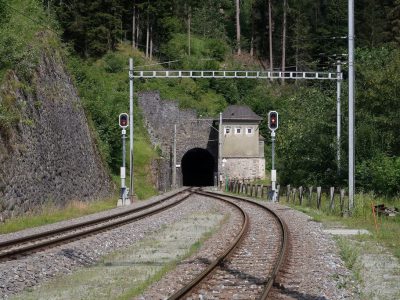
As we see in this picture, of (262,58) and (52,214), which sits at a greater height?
(262,58)

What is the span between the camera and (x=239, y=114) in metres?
72.6

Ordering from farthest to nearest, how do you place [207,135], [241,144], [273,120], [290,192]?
1. [241,144]
2. [207,135]
3. [290,192]
4. [273,120]

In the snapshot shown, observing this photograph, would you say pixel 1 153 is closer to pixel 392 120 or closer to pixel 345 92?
pixel 392 120

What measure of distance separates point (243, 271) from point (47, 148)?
53.6ft

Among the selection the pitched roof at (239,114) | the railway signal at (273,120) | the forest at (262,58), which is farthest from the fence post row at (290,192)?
the pitched roof at (239,114)

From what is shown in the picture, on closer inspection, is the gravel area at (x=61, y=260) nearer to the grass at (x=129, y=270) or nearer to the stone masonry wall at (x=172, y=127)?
the grass at (x=129, y=270)

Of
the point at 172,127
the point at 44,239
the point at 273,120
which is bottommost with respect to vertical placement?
the point at 44,239

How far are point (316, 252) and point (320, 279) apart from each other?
3300mm

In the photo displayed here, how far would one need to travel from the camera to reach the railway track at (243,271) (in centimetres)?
879

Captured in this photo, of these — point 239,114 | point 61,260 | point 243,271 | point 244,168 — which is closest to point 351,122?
point 243,271

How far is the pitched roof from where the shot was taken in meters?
71.9

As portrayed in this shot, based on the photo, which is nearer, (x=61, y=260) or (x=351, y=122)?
(x=61, y=260)

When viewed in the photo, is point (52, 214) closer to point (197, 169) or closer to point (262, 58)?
point (197, 169)

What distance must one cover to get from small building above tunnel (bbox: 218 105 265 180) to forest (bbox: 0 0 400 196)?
407 cm
